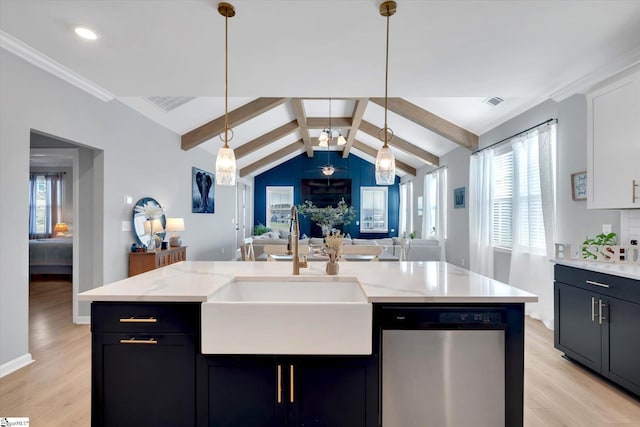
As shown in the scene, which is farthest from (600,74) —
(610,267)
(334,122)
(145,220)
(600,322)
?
(145,220)

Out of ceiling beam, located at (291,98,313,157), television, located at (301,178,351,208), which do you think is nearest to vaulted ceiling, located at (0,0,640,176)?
ceiling beam, located at (291,98,313,157)

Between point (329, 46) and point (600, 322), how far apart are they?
114 inches

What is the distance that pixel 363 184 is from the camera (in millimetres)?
11180

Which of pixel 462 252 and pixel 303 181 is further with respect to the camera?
pixel 303 181

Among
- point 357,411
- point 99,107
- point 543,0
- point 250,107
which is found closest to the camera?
point 357,411

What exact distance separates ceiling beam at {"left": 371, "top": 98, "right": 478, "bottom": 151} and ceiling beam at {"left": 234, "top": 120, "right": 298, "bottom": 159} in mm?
2809

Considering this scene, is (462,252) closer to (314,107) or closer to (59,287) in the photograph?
(314,107)

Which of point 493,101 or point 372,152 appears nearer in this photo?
point 493,101

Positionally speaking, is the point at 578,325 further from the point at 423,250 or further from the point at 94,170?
the point at 94,170

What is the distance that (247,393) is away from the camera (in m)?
1.58

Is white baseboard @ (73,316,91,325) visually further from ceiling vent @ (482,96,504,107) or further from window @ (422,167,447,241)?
window @ (422,167,447,241)

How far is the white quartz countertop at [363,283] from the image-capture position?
A: 1.60 meters

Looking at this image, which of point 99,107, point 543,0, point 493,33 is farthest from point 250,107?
point 543,0

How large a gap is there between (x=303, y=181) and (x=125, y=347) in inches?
380
